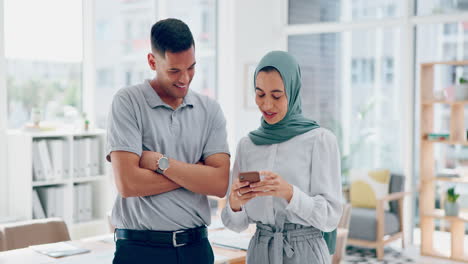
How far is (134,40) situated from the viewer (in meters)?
6.61

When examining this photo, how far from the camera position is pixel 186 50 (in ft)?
6.71

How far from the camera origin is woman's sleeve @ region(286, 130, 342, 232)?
74.8 inches

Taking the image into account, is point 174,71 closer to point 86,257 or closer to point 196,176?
point 196,176

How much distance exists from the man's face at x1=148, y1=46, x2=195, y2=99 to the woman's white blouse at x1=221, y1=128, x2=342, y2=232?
36 cm

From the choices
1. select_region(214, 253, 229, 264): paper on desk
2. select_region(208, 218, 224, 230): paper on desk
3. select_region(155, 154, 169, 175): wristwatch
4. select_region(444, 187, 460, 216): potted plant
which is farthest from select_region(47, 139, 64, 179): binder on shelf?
select_region(444, 187, 460, 216): potted plant

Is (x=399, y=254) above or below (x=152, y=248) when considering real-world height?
below

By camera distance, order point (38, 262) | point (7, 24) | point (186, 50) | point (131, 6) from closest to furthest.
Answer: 1. point (186, 50)
2. point (38, 262)
3. point (7, 24)
4. point (131, 6)

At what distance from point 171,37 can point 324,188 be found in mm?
739

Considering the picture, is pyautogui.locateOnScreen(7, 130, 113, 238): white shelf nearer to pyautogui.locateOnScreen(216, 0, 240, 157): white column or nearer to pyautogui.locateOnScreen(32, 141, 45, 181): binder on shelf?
pyautogui.locateOnScreen(32, 141, 45, 181): binder on shelf

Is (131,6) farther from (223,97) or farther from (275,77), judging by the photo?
(275,77)

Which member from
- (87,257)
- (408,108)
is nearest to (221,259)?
(87,257)

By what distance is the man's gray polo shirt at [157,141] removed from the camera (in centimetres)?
205

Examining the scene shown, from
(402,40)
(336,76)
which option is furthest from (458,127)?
(336,76)

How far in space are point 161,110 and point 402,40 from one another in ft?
17.4
